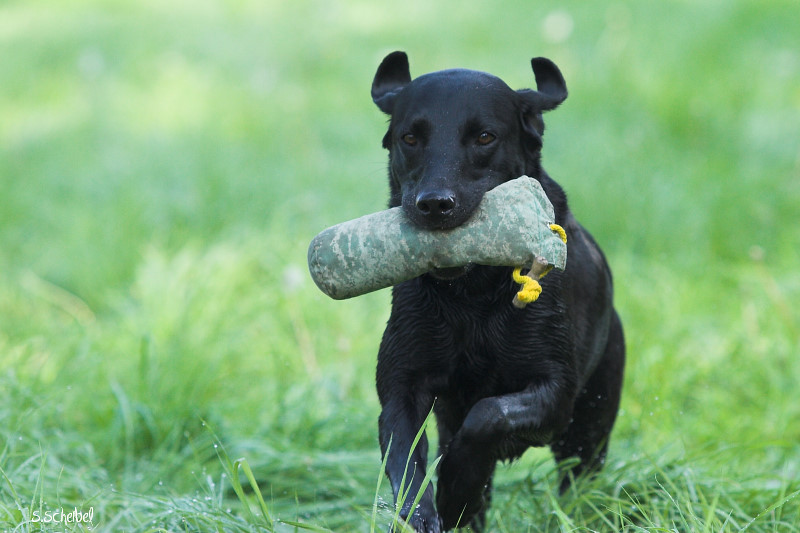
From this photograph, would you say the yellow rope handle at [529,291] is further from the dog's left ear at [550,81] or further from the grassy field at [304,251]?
the dog's left ear at [550,81]

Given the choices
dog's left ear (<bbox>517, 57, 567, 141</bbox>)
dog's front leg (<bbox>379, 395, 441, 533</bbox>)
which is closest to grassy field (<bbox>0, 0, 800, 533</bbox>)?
dog's front leg (<bbox>379, 395, 441, 533</bbox>)

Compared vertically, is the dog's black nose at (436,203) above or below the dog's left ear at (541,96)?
below

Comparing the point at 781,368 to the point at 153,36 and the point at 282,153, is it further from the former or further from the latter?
the point at 153,36

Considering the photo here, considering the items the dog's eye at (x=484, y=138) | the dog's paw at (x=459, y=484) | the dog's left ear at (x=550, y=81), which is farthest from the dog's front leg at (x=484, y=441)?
the dog's left ear at (x=550, y=81)

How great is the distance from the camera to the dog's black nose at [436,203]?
100.0 inches

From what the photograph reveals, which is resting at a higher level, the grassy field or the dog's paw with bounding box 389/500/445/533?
the dog's paw with bounding box 389/500/445/533

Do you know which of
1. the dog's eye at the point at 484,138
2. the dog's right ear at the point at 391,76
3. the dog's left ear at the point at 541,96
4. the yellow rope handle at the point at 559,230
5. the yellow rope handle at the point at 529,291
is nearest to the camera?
the yellow rope handle at the point at 529,291

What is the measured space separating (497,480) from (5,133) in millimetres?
5950

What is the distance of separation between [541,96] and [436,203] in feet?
2.38

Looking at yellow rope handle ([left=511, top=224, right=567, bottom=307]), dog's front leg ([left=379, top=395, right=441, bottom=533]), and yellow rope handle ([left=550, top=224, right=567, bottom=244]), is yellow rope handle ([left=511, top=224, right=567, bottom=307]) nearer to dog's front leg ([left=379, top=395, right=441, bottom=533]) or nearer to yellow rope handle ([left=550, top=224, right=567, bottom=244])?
yellow rope handle ([left=550, top=224, right=567, bottom=244])

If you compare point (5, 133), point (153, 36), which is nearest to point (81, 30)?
point (153, 36)

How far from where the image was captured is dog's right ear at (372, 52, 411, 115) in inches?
130

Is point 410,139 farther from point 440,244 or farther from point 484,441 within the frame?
point 484,441

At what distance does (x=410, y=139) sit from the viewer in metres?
2.92
